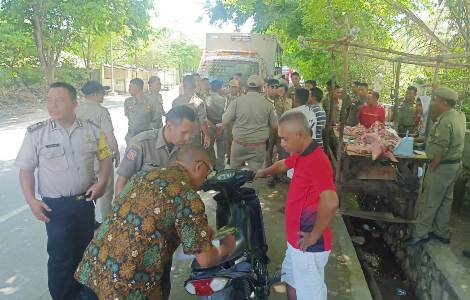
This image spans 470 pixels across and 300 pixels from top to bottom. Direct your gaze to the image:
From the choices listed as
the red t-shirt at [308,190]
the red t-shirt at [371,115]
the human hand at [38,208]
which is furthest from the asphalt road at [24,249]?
the red t-shirt at [371,115]

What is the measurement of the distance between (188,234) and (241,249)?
71 cm

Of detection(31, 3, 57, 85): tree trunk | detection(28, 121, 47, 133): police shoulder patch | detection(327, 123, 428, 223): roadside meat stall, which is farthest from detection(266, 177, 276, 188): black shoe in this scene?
detection(31, 3, 57, 85): tree trunk

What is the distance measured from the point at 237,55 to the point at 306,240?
9.52m

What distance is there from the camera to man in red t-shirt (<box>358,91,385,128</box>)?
7.52 metres

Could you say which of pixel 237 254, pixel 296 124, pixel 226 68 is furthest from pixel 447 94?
pixel 226 68

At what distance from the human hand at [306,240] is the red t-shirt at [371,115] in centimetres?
559

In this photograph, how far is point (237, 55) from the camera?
1134 cm

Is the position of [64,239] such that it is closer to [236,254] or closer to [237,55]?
[236,254]

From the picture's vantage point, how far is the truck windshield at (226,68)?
10.8m

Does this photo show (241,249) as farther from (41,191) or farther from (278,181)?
(278,181)

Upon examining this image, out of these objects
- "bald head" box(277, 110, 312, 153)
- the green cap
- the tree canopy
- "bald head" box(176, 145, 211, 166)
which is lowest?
"bald head" box(176, 145, 211, 166)

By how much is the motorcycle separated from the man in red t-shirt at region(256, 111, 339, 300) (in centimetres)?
31

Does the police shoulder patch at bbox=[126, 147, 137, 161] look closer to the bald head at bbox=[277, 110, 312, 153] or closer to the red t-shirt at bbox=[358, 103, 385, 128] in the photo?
the bald head at bbox=[277, 110, 312, 153]

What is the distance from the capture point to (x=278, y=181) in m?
6.82
